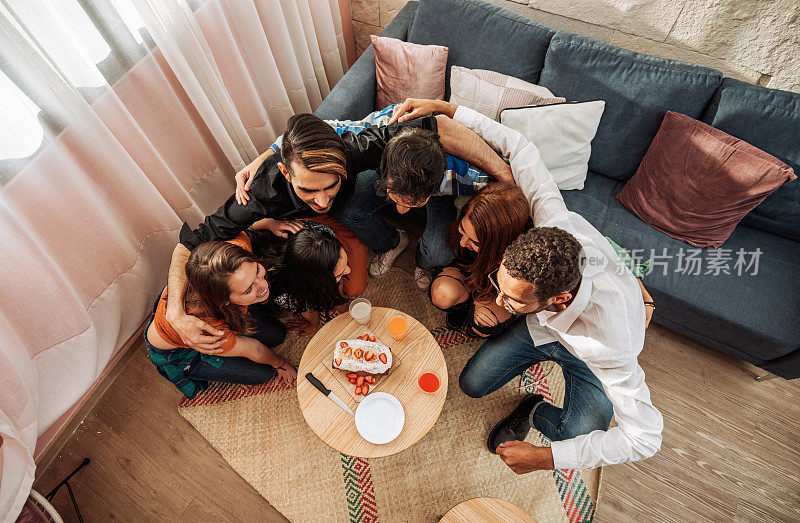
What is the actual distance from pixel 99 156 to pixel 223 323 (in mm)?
777

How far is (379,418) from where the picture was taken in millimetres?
1477

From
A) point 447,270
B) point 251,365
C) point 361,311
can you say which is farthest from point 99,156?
point 447,270

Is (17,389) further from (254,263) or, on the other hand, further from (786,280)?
(786,280)

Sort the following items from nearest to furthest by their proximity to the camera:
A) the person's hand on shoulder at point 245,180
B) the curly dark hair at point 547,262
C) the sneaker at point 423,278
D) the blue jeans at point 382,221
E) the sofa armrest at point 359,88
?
the curly dark hair at point 547,262
the person's hand on shoulder at point 245,180
the blue jeans at point 382,221
the sofa armrest at point 359,88
the sneaker at point 423,278

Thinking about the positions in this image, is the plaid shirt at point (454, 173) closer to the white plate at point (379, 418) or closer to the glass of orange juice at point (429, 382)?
the glass of orange juice at point (429, 382)

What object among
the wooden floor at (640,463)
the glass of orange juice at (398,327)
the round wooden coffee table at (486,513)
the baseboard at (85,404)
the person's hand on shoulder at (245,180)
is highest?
the person's hand on shoulder at (245,180)

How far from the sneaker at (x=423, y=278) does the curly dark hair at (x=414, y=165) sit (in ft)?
2.39

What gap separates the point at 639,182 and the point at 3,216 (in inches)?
100

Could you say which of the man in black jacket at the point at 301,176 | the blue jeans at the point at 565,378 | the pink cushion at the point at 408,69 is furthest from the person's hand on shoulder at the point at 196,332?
the pink cushion at the point at 408,69

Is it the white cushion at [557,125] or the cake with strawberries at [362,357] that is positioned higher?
the white cushion at [557,125]

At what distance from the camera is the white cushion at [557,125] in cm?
183

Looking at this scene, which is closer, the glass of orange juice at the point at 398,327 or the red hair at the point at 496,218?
the red hair at the point at 496,218

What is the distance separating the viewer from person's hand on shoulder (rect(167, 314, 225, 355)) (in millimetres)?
1388

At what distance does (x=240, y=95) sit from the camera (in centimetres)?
196
